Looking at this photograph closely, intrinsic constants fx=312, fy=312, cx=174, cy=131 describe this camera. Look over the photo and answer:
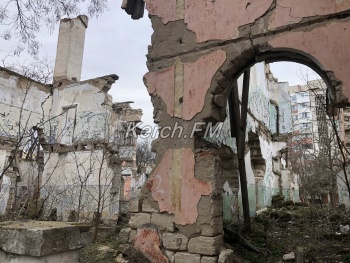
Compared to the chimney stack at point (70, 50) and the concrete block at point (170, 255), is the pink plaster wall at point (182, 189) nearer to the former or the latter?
the concrete block at point (170, 255)

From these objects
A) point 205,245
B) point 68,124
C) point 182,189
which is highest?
Result: point 68,124

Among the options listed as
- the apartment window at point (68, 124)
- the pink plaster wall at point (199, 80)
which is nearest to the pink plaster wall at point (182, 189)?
the pink plaster wall at point (199, 80)

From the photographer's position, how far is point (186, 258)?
444cm

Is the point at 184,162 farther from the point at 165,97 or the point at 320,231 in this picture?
the point at 320,231

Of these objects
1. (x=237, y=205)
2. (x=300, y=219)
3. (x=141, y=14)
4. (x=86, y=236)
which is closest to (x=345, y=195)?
(x=300, y=219)

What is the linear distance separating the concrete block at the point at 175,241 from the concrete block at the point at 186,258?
0.09m

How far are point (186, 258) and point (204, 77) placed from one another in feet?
8.96

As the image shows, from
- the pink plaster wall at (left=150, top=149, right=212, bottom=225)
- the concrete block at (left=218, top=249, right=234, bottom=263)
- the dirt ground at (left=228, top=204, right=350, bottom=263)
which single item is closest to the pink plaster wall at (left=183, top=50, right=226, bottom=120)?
the pink plaster wall at (left=150, top=149, right=212, bottom=225)

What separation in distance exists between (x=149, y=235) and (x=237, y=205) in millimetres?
4722

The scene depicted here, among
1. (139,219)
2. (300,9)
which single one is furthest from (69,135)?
(300,9)

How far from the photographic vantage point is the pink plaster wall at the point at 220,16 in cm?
480

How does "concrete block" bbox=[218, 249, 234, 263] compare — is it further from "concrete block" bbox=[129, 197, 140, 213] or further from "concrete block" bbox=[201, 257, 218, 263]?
"concrete block" bbox=[129, 197, 140, 213]

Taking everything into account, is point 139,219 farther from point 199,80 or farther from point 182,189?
point 199,80

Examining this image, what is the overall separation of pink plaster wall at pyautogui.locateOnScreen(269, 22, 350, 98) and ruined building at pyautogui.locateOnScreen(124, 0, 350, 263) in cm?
1
